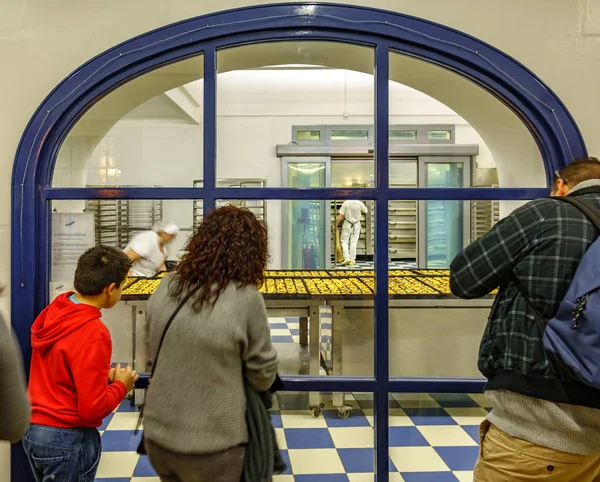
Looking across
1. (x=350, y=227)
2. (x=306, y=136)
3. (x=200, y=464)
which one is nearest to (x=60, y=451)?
(x=200, y=464)

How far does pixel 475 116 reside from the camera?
2.45 metres

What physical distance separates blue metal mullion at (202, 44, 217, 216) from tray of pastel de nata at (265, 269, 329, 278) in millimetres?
1456

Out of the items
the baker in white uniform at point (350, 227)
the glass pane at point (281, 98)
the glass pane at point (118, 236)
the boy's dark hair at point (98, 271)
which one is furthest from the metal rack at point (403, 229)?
the boy's dark hair at point (98, 271)

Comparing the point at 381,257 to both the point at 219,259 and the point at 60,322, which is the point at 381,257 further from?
the point at 60,322

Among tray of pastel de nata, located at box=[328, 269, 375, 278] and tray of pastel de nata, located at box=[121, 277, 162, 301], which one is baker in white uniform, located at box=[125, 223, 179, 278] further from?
tray of pastel de nata, located at box=[328, 269, 375, 278]

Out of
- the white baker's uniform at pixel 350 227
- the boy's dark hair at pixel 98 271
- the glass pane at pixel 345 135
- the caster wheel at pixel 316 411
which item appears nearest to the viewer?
the boy's dark hair at pixel 98 271

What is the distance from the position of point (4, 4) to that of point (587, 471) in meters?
2.83

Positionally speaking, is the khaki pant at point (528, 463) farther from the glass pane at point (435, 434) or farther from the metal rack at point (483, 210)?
the metal rack at point (483, 210)

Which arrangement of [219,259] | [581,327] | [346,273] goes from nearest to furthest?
[581,327], [219,259], [346,273]

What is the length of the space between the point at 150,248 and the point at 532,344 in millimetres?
1727

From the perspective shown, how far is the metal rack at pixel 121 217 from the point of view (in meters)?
2.29

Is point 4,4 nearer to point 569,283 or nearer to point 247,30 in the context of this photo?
point 247,30

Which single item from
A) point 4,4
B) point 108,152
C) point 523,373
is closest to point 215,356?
point 523,373

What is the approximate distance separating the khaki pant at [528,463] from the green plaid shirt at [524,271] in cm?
17
